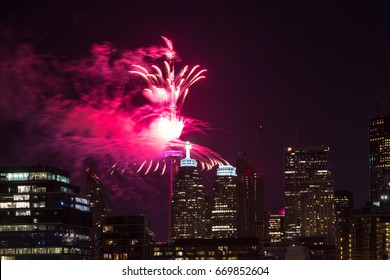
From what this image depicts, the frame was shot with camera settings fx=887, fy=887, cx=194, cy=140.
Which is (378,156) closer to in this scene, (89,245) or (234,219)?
(234,219)

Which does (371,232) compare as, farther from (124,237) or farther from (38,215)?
(38,215)

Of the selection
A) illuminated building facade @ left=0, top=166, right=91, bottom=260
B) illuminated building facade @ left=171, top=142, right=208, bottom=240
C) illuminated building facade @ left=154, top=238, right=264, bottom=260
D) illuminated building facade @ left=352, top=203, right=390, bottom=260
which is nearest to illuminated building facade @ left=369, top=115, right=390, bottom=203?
illuminated building facade @ left=352, top=203, right=390, bottom=260

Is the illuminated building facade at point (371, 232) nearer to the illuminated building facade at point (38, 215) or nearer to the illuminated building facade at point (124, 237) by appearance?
the illuminated building facade at point (124, 237)

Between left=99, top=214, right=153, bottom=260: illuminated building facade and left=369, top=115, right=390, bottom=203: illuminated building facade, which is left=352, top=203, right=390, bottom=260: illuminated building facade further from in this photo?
left=99, top=214, right=153, bottom=260: illuminated building facade

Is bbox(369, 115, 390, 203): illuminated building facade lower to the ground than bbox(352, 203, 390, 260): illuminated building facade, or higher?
higher
